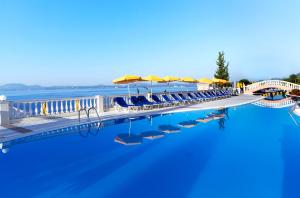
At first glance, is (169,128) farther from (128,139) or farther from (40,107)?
(40,107)

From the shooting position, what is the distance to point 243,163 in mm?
4848

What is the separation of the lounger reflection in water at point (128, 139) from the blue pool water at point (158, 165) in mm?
238

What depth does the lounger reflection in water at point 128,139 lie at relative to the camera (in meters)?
6.76

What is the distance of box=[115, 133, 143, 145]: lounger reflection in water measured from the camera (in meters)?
6.76

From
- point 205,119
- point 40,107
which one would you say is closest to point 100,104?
point 40,107

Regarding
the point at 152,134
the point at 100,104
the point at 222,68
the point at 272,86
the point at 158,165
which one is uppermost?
the point at 222,68

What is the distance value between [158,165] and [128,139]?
237 cm

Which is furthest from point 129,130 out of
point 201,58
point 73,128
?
point 201,58

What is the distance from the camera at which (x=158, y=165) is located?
16.0 ft

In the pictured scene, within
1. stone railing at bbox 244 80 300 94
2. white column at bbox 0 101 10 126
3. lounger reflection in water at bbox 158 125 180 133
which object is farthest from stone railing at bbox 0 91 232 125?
stone railing at bbox 244 80 300 94

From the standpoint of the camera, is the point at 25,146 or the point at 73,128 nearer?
the point at 25,146

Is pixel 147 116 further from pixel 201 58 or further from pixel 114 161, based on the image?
pixel 201 58

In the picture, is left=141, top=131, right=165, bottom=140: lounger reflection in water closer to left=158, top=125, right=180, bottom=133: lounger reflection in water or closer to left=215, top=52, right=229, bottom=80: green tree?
left=158, top=125, right=180, bottom=133: lounger reflection in water

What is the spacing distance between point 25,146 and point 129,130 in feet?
10.6
